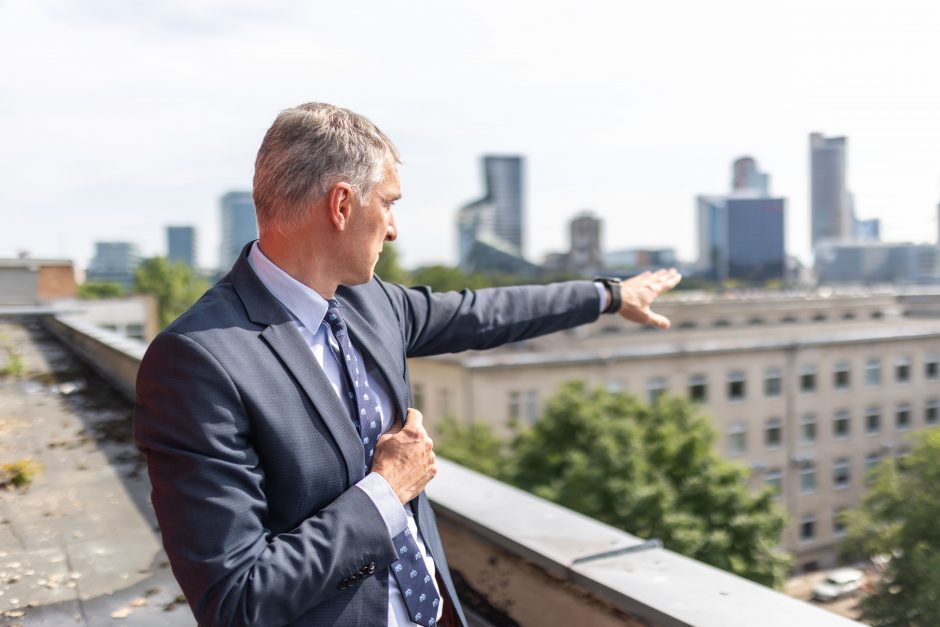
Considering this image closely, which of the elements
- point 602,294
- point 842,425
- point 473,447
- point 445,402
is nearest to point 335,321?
point 602,294

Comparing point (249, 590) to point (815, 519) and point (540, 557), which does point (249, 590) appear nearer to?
point (540, 557)

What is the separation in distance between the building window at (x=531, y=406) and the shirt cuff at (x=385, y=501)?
3046 cm

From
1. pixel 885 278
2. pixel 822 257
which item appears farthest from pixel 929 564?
pixel 822 257

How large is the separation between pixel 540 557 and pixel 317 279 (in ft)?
4.26

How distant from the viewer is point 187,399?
1443mm

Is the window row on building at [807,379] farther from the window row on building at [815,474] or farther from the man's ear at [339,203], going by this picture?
the man's ear at [339,203]

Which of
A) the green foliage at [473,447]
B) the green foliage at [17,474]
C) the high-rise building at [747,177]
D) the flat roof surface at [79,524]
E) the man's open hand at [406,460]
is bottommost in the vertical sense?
the green foliage at [473,447]

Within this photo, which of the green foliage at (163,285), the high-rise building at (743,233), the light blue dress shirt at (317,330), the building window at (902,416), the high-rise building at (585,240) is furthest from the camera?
the high-rise building at (585,240)

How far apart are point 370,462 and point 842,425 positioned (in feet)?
134

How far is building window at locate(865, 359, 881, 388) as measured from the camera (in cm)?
3950

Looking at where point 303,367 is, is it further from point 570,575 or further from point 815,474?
point 815,474

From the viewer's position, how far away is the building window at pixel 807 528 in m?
37.0

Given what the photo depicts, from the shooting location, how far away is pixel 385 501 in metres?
1.58

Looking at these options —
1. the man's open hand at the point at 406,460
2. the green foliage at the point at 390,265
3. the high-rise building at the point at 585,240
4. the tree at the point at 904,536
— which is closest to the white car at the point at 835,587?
the tree at the point at 904,536
